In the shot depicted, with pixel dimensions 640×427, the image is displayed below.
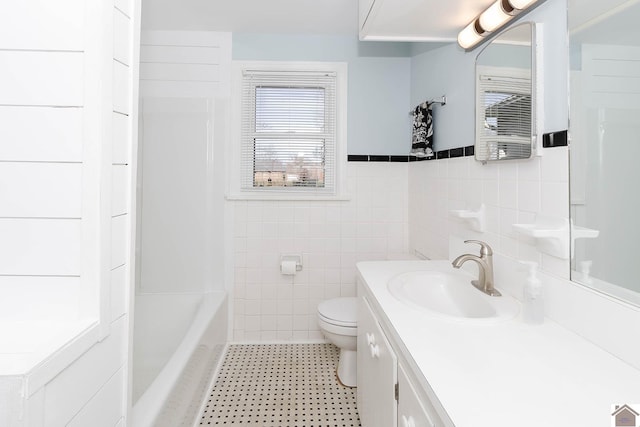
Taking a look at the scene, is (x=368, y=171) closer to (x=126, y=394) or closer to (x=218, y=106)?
(x=218, y=106)

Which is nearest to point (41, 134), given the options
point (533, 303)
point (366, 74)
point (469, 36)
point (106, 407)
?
point (106, 407)

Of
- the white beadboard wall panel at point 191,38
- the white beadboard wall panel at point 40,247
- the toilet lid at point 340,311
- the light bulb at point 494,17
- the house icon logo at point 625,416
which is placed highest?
the white beadboard wall panel at point 191,38

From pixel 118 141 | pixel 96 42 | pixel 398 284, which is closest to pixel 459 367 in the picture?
pixel 398 284

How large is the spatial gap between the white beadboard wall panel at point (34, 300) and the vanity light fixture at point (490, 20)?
1.66 metres

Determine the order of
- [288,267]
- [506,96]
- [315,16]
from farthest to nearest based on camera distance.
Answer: [288,267] → [315,16] → [506,96]

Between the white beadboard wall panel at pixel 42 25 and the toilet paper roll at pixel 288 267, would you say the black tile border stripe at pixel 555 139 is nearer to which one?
the white beadboard wall panel at pixel 42 25

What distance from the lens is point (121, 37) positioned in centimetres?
79

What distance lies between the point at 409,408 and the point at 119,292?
0.80 meters

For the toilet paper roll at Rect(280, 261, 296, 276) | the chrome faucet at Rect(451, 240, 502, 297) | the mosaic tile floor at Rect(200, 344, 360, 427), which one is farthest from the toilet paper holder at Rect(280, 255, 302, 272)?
the chrome faucet at Rect(451, 240, 502, 297)

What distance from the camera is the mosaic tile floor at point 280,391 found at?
1.65 metres

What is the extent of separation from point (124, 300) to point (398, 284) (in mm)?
965

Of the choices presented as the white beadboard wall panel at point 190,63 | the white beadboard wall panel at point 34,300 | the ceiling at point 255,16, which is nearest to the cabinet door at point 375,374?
the white beadboard wall panel at point 34,300

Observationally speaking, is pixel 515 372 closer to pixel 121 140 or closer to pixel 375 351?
pixel 375 351

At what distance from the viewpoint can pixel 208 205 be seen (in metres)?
2.43
